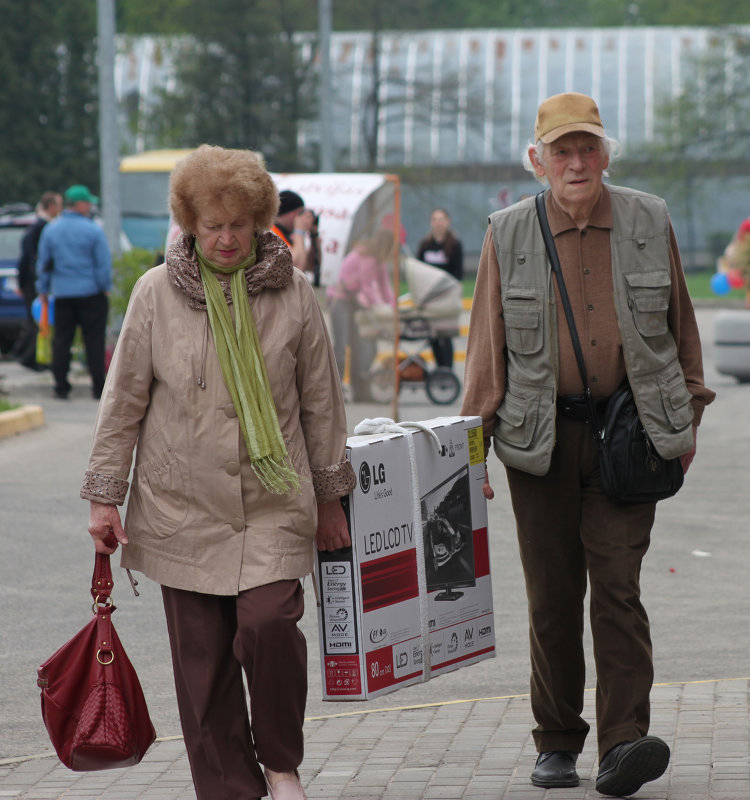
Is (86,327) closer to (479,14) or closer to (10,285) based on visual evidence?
(10,285)

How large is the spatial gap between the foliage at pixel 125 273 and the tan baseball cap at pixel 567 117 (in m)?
12.9

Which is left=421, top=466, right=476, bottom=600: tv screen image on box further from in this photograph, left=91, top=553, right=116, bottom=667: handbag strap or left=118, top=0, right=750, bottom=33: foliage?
left=118, top=0, right=750, bottom=33: foliage

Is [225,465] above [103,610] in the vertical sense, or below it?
above

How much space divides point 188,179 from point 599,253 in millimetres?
1209

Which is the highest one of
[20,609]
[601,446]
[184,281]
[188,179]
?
[188,179]

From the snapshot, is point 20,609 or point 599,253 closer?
point 599,253

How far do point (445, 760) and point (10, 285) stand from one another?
17692mm

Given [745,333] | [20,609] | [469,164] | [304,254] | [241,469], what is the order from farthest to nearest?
[469,164] < [745,333] < [304,254] < [20,609] < [241,469]

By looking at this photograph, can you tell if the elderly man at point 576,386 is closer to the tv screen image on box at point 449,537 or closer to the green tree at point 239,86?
the tv screen image on box at point 449,537

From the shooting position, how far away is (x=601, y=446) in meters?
4.46

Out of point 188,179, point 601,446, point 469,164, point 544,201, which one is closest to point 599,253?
point 544,201

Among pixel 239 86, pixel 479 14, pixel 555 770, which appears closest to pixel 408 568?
pixel 555 770

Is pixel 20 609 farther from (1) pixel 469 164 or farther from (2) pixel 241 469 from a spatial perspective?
(1) pixel 469 164

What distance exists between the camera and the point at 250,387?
398 cm
